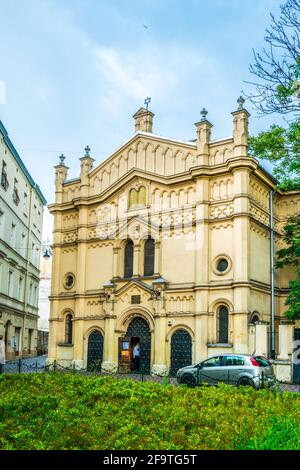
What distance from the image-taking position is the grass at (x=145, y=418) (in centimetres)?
765

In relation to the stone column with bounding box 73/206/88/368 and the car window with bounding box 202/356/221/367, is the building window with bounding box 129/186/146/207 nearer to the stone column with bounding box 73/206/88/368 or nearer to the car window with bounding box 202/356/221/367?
the stone column with bounding box 73/206/88/368

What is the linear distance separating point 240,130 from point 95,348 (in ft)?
51.3

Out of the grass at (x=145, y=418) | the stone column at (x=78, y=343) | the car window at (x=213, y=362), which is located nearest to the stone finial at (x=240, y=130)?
the car window at (x=213, y=362)

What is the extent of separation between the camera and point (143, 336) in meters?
30.5

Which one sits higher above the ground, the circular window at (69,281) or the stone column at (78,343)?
the circular window at (69,281)

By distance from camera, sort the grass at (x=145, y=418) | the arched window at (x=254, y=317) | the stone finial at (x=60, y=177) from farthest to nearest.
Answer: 1. the stone finial at (x=60, y=177)
2. the arched window at (x=254, y=317)
3. the grass at (x=145, y=418)

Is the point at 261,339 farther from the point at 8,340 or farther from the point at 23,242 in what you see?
the point at 23,242

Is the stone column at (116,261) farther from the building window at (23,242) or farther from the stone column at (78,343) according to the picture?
the building window at (23,242)

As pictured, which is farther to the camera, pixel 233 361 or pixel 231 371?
pixel 233 361

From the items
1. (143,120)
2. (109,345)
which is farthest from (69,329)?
(143,120)

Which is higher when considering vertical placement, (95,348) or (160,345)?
(160,345)

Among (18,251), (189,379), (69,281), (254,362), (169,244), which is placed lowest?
(189,379)

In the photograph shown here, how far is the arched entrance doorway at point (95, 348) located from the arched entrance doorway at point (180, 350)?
17.6 feet

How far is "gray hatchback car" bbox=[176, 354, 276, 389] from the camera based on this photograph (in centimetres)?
2072
